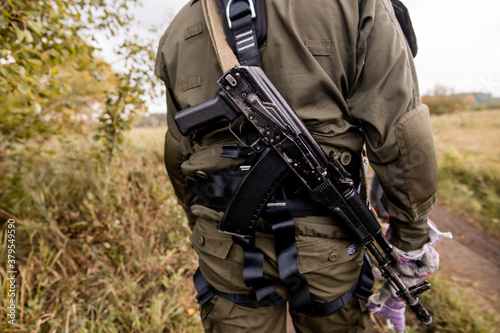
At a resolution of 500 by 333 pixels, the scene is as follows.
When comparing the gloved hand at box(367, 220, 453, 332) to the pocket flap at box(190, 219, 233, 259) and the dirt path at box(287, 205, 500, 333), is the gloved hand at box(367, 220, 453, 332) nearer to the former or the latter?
the pocket flap at box(190, 219, 233, 259)

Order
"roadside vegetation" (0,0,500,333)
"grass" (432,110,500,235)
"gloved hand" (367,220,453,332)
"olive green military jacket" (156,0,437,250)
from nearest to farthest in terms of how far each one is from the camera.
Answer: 1. "olive green military jacket" (156,0,437,250)
2. "gloved hand" (367,220,453,332)
3. "roadside vegetation" (0,0,500,333)
4. "grass" (432,110,500,235)

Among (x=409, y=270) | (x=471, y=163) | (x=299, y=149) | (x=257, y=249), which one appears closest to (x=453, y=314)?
(x=409, y=270)

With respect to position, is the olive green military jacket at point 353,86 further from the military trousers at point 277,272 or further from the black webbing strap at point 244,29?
the military trousers at point 277,272

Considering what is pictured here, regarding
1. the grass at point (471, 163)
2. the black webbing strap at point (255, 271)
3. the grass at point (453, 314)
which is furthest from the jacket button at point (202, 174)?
the grass at point (471, 163)

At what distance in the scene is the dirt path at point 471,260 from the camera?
2625mm

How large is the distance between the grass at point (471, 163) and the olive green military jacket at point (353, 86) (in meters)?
3.59

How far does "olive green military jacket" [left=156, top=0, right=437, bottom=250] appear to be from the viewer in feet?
3.50

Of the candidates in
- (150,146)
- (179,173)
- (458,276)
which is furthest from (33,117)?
(458,276)

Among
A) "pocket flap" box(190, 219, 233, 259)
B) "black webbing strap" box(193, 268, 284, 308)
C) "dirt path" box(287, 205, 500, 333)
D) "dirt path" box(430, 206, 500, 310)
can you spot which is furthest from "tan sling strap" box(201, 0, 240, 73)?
"dirt path" box(430, 206, 500, 310)

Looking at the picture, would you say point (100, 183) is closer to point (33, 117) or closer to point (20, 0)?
point (33, 117)

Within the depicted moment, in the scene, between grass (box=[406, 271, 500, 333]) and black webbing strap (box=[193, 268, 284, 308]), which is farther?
grass (box=[406, 271, 500, 333])

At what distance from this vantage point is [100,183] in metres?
3.19

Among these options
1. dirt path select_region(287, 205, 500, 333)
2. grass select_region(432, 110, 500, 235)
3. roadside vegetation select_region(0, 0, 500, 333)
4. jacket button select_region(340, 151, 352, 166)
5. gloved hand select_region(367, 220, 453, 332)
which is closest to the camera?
jacket button select_region(340, 151, 352, 166)

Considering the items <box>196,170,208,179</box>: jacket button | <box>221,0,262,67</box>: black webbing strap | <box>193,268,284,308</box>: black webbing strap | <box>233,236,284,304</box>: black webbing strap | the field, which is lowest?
the field
